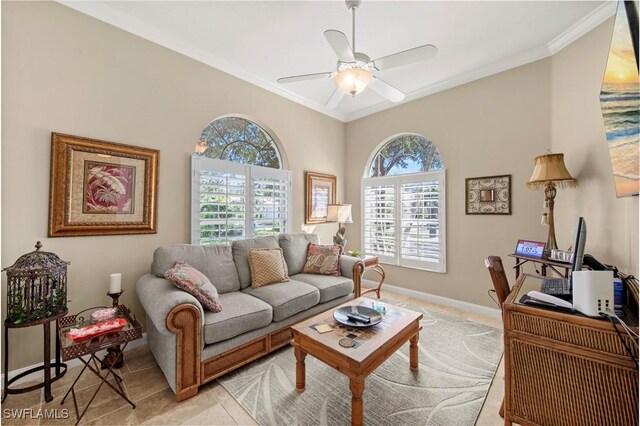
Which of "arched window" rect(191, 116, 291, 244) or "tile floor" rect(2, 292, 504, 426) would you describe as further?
"arched window" rect(191, 116, 291, 244)

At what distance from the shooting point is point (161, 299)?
5.90 feet

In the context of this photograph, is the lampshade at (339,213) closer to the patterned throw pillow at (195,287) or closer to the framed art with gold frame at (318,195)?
the framed art with gold frame at (318,195)

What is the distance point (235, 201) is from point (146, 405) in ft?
7.03

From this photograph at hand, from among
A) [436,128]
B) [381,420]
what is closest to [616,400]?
[381,420]

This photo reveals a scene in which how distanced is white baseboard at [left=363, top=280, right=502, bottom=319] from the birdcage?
12.6 feet

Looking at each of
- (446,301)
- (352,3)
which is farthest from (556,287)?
(352,3)

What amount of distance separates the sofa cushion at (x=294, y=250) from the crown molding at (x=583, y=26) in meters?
3.52

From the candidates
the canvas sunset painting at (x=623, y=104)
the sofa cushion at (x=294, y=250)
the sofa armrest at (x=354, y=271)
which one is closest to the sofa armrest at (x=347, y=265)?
the sofa armrest at (x=354, y=271)

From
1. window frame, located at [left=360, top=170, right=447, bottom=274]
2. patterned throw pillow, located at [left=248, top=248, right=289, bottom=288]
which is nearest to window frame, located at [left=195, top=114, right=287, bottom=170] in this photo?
patterned throw pillow, located at [left=248, top=248, right=289, bottom=288]

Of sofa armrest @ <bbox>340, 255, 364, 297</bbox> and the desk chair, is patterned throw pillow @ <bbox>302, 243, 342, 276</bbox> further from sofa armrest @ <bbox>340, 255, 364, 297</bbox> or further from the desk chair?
the desk chair

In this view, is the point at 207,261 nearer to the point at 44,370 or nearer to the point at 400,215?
the point at 44,370

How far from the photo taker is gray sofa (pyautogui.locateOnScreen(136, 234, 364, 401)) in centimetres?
177

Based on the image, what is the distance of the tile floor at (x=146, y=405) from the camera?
1.60 metres

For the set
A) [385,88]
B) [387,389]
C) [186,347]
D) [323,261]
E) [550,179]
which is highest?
[385,88]
